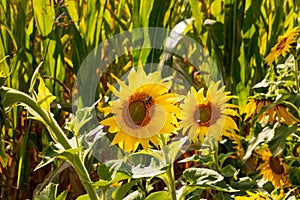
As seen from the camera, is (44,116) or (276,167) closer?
(44,116)

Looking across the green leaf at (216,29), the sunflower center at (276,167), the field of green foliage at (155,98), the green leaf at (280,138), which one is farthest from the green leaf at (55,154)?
the green leaf at (216,29)

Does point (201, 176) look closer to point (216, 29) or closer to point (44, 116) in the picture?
point (44, 116)

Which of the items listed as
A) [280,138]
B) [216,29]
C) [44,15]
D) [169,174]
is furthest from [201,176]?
[216,29]

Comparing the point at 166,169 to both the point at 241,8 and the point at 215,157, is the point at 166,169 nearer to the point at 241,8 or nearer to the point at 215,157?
the point at 215,157

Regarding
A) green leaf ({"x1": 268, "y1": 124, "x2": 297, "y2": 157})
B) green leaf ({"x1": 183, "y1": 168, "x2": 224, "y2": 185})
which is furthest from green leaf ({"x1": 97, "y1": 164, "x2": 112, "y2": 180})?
green leaf ({"x1": 268, "y1": 124, "x2": 297, "y2": 157})

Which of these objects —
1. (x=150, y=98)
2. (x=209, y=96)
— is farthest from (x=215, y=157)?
(x=150, y=98)

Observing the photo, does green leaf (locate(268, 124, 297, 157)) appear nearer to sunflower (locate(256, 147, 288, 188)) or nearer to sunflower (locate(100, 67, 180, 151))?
sunflower (locate(256, 147, 288, 188))
